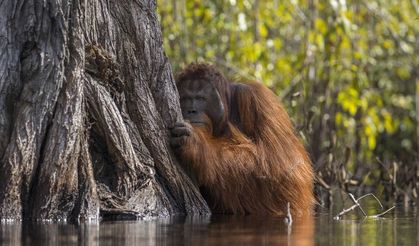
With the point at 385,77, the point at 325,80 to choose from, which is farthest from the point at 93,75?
the point at 385,77

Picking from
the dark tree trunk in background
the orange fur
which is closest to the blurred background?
the orange fur

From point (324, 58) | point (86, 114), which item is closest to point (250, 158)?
point (86, 114)

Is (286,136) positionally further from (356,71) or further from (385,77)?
(385,77)

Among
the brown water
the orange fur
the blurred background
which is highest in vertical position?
the blurred background

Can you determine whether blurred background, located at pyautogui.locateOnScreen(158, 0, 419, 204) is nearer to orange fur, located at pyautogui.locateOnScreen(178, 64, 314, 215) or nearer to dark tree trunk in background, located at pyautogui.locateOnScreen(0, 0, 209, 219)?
orange fur, located at pyautogui.locateOnScreen(178, 64, 314, 215)

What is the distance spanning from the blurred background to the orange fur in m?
2.36

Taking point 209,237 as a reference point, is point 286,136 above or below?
above

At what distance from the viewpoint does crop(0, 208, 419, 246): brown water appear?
504 cm

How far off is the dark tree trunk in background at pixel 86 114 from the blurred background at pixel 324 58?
11.0 feet

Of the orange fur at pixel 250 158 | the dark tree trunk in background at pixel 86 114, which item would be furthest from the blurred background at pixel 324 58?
the dark tree trunk in background at pixel 86 114

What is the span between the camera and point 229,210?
24.1 feet

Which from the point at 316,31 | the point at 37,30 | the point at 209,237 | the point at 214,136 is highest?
the point at 316,31

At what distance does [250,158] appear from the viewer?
24.1 ft

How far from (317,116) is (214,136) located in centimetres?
535
